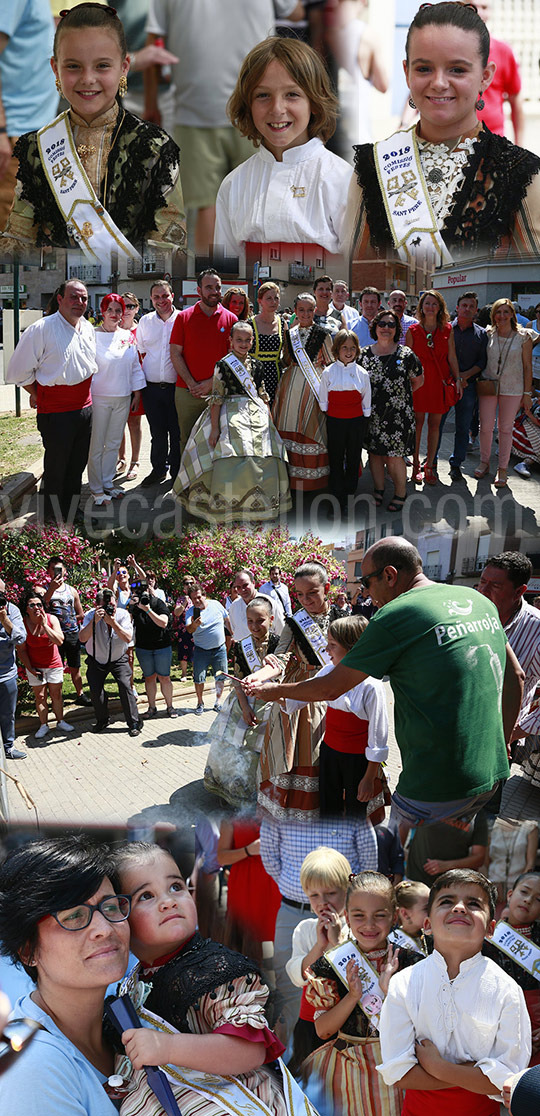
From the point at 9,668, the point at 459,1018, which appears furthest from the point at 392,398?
the point at 459,1018

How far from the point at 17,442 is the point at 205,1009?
181 cm

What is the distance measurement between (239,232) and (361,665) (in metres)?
1.32

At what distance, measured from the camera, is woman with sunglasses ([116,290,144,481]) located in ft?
8.75

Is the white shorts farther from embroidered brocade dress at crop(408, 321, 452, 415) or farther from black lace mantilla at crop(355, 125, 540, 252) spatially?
black lace mantilla at crop(355, 125, 540, 252)

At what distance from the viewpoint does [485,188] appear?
2398 millimetres

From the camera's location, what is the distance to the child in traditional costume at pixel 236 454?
8.48 feet

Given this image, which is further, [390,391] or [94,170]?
[390,391]

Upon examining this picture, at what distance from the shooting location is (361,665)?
1925mm

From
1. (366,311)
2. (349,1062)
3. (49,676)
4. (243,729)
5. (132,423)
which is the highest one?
(366,311)

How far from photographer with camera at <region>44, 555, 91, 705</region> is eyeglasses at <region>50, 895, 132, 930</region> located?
51.9 inches

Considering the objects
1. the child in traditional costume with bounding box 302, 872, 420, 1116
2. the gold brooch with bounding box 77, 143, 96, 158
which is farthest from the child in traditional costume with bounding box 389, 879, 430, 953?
the gold brooch with bounding box 77, 143, 96, 158

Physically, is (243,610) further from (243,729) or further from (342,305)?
(342,305)

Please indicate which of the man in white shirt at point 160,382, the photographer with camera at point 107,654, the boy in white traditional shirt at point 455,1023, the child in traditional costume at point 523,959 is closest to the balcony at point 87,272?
the man in white shirt at point 160,382

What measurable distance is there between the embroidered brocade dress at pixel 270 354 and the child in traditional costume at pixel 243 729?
684mm
